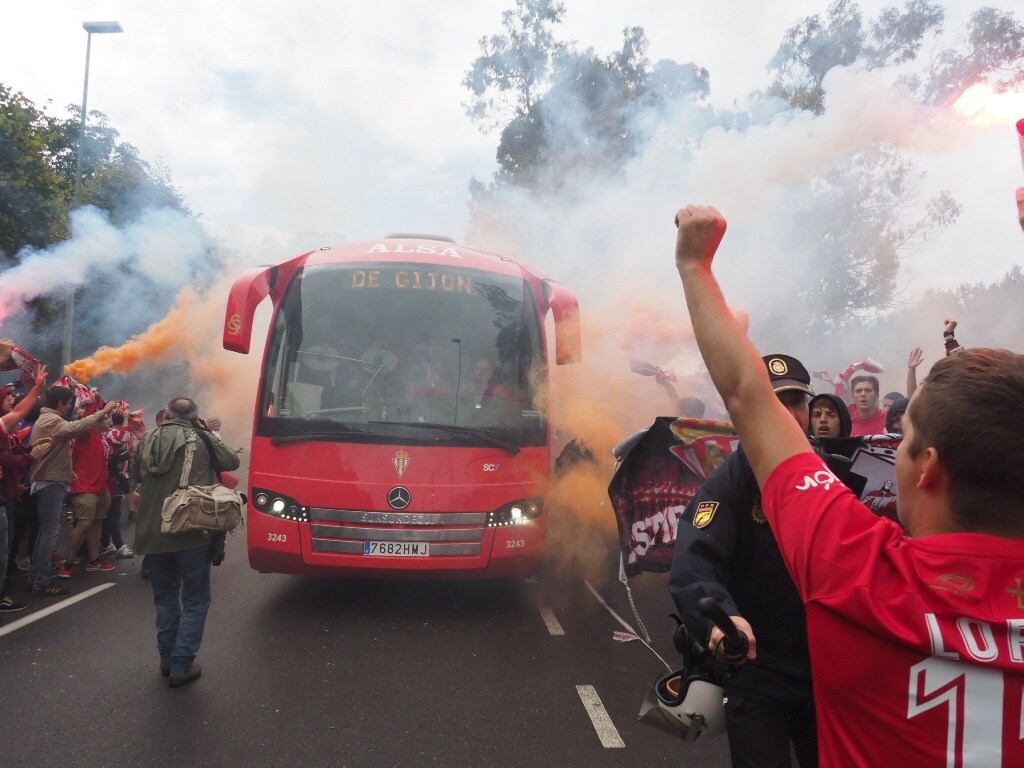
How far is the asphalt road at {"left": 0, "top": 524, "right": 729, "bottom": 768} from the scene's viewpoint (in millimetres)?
3352

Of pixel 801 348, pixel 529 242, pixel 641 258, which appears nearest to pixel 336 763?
pixel 641 258

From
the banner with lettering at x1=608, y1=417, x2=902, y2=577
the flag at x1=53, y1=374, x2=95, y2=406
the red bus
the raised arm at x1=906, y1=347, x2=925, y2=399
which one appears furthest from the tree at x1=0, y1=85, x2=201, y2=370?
the raised arm at x1=906, y1=347, x2=925, y2=399

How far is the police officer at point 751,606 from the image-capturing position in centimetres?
195

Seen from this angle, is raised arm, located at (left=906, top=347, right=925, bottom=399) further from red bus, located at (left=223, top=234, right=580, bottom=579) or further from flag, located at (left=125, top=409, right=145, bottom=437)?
flag, located at (left=125, top=409, right=145, bottom=437)

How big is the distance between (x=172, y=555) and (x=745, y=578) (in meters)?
3.60

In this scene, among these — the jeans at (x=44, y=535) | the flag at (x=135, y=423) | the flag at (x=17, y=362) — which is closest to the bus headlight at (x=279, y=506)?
the jeans at (x=44, y=535)

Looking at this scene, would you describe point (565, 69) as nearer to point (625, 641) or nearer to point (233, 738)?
point (625, 641)

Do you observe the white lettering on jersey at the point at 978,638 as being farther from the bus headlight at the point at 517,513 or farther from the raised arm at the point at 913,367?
the raised arm at the point at 913,367

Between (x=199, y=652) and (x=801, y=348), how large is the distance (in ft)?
50.2

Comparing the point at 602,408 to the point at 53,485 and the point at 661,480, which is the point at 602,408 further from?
the point at 53,485

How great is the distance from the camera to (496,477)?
5348mm

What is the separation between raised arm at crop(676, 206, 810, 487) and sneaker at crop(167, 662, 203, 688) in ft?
13.3

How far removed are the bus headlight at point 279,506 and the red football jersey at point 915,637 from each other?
4.59 metres

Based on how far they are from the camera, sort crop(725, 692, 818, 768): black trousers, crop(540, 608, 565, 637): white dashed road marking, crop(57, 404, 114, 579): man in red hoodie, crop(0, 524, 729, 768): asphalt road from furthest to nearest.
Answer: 1. crop(57, 404, 114, 579): man in red hoodie
2. crop(540, 608, 565, 637): white dashed road marking
3. crop(0, 524, 729, 768): asphalt road
4. crop(725, 692, 818, 768): black trousers
